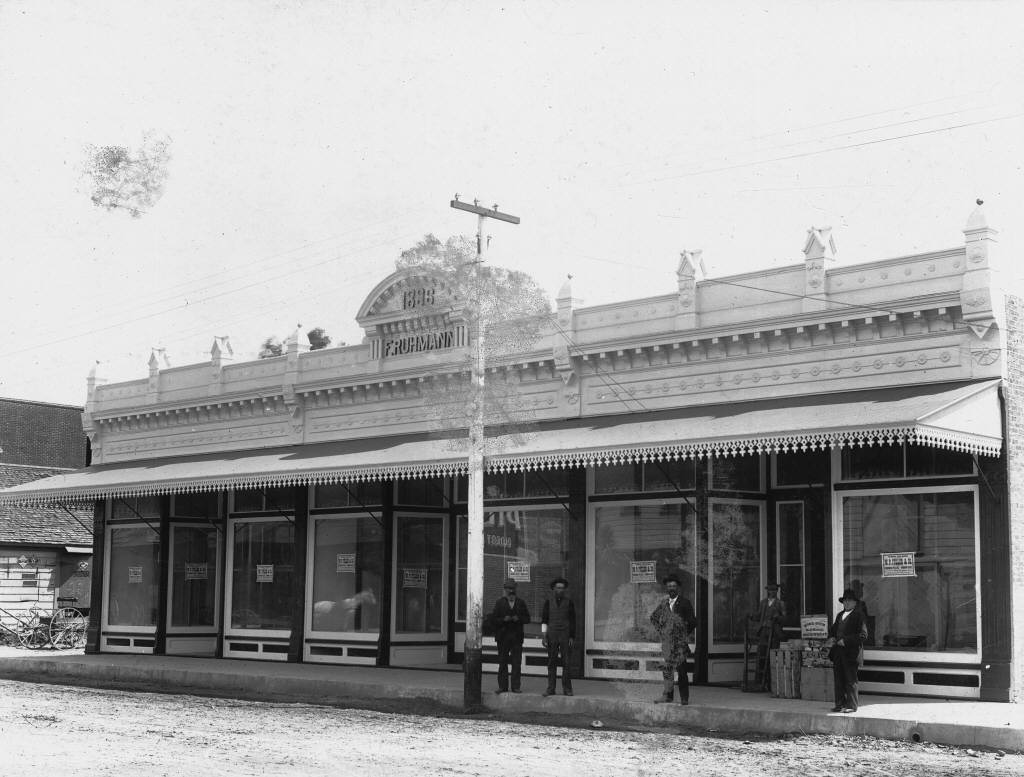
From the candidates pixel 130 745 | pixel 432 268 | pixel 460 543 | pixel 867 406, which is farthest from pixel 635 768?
pixel 460 543

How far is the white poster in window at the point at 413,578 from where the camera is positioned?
26188mm

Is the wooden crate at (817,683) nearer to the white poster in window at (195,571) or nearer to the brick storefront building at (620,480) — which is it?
the brick storefront building at (620,480)

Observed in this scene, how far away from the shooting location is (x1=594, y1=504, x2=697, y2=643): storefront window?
2162 centimetres

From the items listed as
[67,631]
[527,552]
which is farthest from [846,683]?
[67,631]

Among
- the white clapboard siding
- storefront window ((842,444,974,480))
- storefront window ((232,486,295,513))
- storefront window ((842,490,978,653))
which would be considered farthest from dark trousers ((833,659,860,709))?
the white clapboard siding

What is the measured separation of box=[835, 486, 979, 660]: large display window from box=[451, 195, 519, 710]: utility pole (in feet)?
16.8

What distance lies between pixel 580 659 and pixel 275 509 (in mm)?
8592

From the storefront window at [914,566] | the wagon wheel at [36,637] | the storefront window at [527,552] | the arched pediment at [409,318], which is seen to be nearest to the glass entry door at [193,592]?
the wagon wheel at [36,637]

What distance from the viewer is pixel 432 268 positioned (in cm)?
2055

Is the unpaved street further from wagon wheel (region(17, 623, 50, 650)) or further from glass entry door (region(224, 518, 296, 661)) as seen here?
wagon wheel (region(17, 623, 50, 650))

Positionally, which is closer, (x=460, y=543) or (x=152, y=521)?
(x=460, y=543)

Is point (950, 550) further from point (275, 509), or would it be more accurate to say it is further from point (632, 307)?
point (275, 509)

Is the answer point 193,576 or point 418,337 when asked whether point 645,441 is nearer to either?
point 418,337

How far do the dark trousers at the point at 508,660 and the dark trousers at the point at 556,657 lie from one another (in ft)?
1.94
